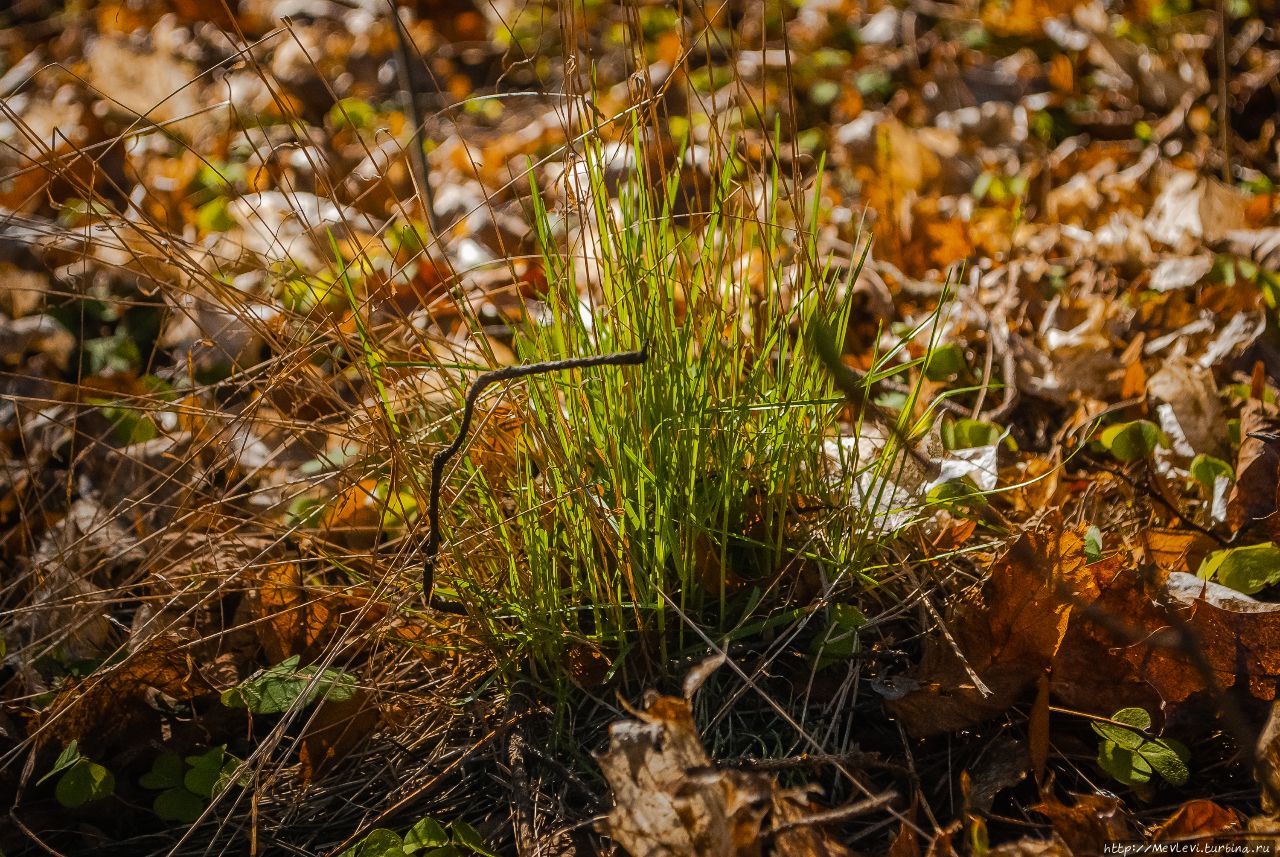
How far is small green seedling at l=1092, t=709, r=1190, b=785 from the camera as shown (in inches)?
38.8

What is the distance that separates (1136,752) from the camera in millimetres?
1007

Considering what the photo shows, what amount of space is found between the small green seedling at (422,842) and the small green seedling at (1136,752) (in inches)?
27.8

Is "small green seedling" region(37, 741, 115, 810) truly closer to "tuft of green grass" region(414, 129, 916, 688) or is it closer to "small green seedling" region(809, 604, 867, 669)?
"tuft of green grass" region(414, 129, 916, 688)

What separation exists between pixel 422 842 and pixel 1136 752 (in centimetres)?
81

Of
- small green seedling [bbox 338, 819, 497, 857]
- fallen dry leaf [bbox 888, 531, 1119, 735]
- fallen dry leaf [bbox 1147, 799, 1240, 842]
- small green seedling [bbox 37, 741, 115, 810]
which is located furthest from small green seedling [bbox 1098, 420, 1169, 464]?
small green seedling [bbox 37, 741, 115, 810]

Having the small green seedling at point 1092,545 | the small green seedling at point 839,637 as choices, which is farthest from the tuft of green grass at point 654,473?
the small green seedling at point 1092,545

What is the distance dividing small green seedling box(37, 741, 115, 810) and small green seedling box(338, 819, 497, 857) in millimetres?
381

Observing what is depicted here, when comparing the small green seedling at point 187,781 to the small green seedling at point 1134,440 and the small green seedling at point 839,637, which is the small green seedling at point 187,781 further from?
the small green seedling at point 1134,440

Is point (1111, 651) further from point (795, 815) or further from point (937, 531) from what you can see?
point (795, 815)

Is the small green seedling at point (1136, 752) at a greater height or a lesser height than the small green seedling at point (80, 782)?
lesser

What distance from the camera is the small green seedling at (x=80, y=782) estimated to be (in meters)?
1.16

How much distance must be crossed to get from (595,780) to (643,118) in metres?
0.79

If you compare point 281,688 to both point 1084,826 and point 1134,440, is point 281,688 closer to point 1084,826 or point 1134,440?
point 1084,826

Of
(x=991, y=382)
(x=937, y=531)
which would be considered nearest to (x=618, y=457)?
(x=937, y=531)
